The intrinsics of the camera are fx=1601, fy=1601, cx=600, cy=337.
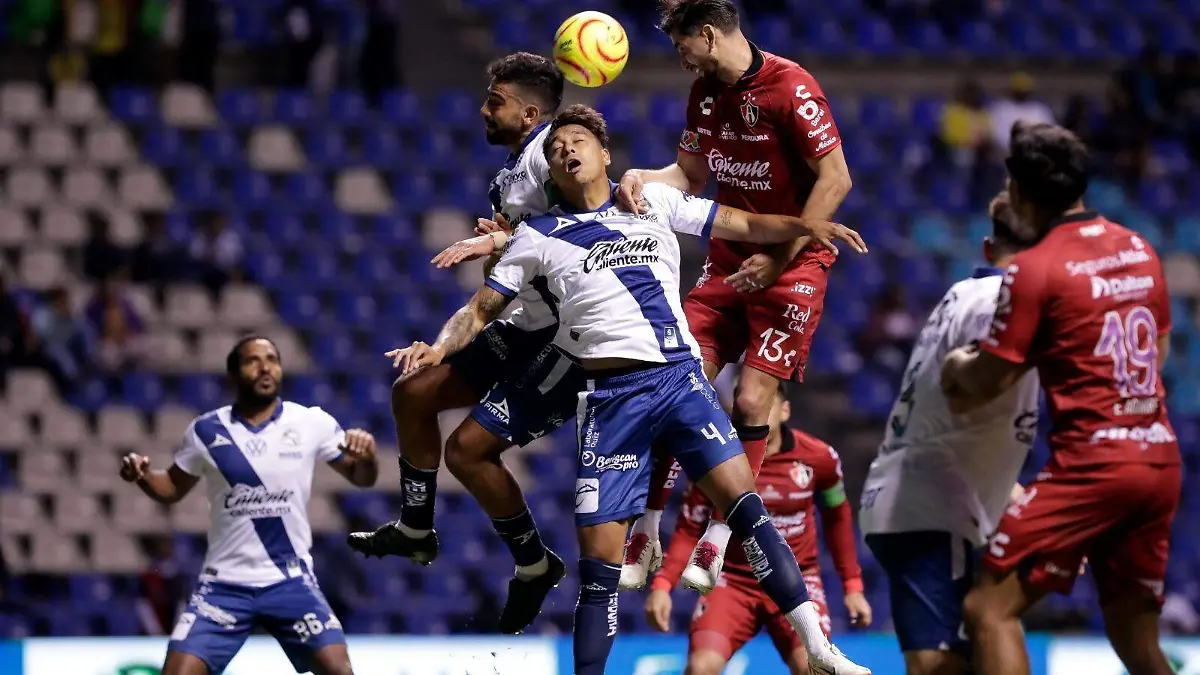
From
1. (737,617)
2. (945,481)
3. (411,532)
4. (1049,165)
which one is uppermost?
(1049,165)

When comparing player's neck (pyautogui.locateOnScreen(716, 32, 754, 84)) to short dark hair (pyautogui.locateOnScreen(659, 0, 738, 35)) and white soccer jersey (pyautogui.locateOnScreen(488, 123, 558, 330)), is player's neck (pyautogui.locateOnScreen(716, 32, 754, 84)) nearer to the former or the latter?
short dark hair (pyautogui.locateOnScreen(659, 0, 738, 35))

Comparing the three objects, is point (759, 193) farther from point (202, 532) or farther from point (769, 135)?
point (202, 532)

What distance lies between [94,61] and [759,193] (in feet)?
35.3

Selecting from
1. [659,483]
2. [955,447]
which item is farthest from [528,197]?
[955,447]

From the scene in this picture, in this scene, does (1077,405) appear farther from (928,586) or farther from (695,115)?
(695,115)

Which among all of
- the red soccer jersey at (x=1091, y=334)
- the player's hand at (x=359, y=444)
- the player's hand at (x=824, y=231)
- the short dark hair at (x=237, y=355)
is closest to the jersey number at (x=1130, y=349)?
the red soccer jersey at (x=1091, y=334)

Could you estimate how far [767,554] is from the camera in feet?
21.7

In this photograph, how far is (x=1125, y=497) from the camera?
576 cm

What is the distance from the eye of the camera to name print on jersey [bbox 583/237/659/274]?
6.71 m

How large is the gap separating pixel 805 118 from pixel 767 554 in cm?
193

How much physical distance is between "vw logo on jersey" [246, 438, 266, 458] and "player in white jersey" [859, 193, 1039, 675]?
145 inches

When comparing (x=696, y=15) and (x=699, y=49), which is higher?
(x=696, y=15)

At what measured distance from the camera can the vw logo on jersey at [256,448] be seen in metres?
8.88

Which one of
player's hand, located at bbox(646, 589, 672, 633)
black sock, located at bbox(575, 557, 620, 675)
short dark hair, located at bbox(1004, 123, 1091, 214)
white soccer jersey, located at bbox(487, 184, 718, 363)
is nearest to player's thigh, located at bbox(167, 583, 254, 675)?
player's hand, located at bbox(646, 589, 672, 633)
